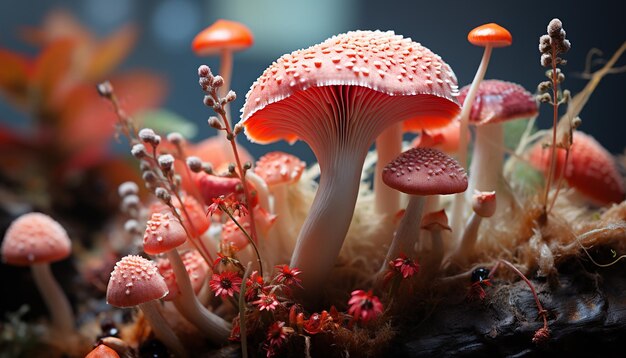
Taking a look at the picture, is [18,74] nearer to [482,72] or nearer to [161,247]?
[161,247]

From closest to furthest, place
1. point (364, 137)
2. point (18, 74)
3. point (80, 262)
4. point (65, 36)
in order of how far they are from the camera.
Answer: point (364, 137) → point (80, 262) → point (18, 74) → point (65, 36)

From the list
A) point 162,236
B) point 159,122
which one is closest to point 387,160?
point 162,236

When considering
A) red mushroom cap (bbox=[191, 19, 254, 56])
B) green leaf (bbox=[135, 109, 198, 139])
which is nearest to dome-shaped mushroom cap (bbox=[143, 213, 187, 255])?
red mushroom cap (bbox=[191, 19, 254, 56])

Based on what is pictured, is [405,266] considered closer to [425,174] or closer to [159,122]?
[425,174]

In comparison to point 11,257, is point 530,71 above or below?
above

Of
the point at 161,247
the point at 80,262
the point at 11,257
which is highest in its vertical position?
the point at 161,247

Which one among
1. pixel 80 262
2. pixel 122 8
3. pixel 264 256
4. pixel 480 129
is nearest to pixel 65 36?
pixel 122 8
